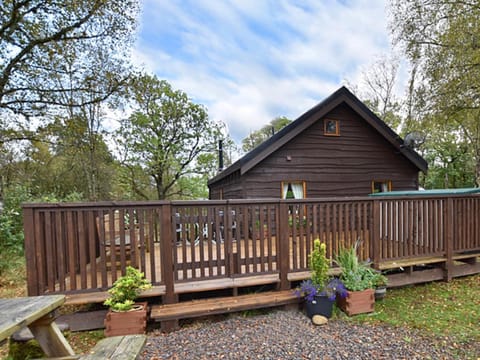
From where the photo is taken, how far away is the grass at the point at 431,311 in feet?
9.17

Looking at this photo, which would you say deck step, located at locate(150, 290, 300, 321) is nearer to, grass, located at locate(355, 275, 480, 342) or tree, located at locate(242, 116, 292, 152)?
grass, located at locate(355, 275, 480, 342)

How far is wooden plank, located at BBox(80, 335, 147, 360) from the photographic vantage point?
1.49 m

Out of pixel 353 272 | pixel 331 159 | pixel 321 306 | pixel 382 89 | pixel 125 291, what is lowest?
pixel 321 306

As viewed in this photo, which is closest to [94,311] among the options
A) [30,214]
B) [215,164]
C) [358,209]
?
[30,214]

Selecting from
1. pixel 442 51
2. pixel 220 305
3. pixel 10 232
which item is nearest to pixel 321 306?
pixel 220 305

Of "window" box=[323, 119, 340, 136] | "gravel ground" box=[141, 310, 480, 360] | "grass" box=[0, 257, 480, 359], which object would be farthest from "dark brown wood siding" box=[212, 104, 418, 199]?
"gravel ground" box=[141, 310, 480, 360]

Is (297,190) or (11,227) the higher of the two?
(297,190)

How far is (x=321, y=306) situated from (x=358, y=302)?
0.56m

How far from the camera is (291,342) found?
8.57ft

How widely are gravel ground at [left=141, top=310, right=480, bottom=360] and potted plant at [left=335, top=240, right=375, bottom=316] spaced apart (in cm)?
27

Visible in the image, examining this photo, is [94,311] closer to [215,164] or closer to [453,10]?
[453,10]

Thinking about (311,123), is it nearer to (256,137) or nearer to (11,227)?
(11,227)

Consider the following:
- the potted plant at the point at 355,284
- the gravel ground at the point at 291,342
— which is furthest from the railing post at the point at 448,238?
the gravel ground at the point at 291,342

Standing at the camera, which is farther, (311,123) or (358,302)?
(311,123)
